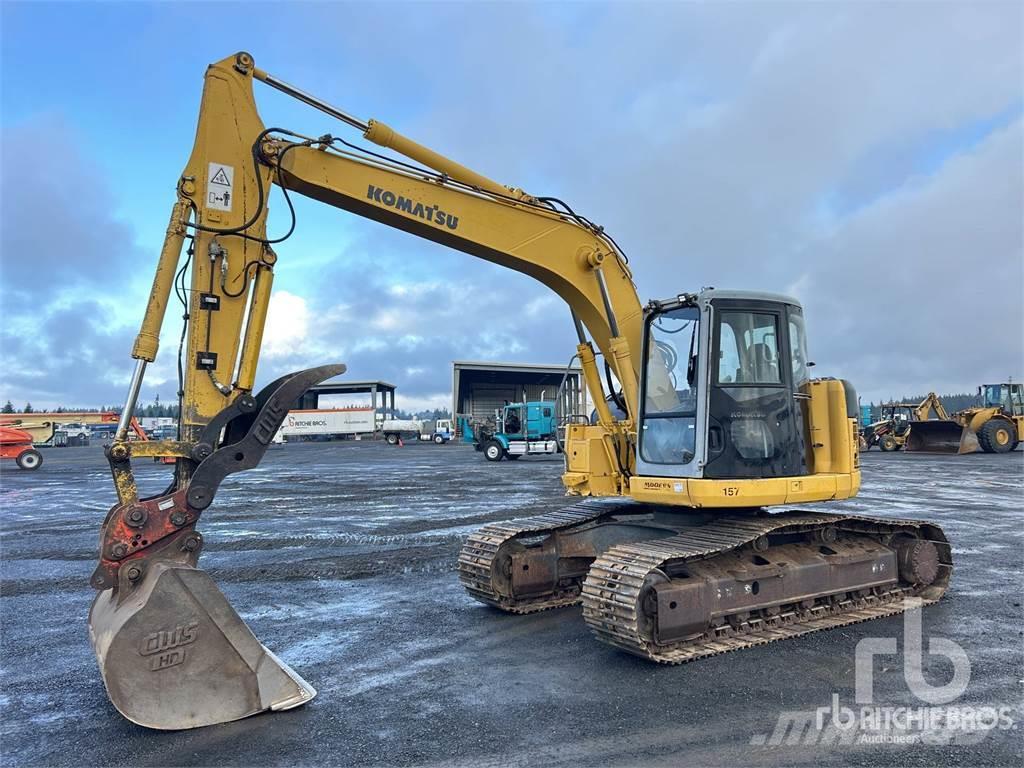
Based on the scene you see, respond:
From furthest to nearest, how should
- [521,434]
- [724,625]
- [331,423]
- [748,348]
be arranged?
1. [331,423]
2. [521,434]
3. [748,348]
4. [724,625]

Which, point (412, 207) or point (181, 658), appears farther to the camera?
point (412, 207)

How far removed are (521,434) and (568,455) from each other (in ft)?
90.5

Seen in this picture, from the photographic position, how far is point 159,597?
4.38m

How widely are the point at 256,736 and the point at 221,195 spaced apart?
3.69 metres

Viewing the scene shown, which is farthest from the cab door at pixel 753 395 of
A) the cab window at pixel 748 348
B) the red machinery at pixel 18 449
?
the red machinery at pixel 18 449

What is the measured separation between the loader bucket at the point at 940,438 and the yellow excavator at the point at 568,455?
96.8 feet

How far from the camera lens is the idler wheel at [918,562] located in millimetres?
7414

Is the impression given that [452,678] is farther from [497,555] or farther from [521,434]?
[521,434]

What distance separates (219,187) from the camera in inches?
215

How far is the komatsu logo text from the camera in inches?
247

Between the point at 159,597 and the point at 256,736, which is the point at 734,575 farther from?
the point at 159,597

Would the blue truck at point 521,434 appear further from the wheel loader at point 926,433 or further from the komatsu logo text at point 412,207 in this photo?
the komatsu logo text at point 412,207

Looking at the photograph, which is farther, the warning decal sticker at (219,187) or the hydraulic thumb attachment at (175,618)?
the warning decal sticker at (219,187)

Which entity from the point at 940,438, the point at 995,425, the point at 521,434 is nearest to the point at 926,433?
the point at 940,438
